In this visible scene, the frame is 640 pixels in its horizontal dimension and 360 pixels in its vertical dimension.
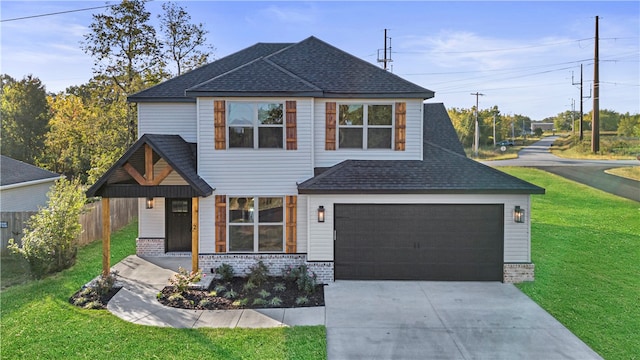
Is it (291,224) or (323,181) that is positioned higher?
(323,181)

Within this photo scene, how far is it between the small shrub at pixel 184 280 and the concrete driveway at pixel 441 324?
3.23m

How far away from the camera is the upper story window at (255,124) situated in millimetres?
10570

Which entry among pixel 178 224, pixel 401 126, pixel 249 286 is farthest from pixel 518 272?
pixel 178 224

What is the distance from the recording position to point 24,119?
29625 millimetres

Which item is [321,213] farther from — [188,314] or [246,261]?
[188,314]

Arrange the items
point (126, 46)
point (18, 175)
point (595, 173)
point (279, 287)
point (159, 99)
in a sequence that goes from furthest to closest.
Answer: point (595, 173)
point (126, 46)
point (18, 175)
point (159, 99)
point (279, 287)

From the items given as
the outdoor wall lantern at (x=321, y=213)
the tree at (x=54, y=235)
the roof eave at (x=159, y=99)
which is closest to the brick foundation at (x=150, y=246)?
the tree at (x=54, y=235)

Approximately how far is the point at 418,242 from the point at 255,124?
17.8ft

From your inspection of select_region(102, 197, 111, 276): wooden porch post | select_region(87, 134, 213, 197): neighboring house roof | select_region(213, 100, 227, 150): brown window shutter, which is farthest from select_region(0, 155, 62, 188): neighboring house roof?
select_region(213, 100, 227, 150): brown window shutter

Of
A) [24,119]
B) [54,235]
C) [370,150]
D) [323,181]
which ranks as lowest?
[54,235]

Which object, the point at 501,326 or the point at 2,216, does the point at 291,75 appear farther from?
the point at 2,216

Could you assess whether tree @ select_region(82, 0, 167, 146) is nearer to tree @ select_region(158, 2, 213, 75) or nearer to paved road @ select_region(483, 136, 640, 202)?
tree @ select_region(158, 2, 213, 75)

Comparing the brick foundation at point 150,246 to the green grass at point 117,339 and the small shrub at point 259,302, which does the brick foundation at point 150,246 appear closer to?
the green grass at point 117,339

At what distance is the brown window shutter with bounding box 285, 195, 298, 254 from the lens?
1065cm
